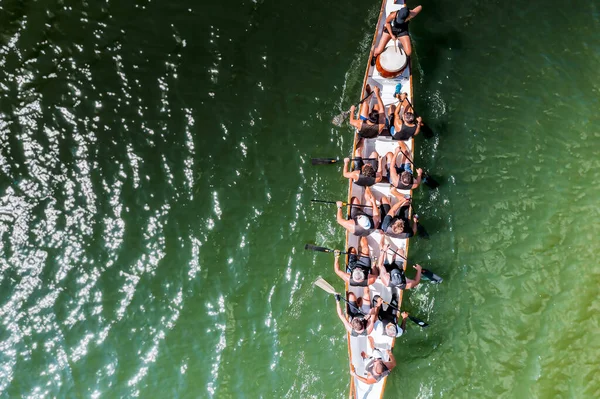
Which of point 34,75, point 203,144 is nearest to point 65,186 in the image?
point 34,75

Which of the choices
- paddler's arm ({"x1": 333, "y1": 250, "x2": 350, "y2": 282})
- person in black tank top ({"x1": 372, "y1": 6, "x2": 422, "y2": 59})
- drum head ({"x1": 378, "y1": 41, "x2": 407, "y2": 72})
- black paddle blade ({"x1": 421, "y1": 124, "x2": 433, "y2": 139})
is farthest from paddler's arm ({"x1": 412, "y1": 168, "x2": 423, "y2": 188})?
person in black tank top ({"x1": 372, "y1": 6, "x2": 422, "y2": 59})

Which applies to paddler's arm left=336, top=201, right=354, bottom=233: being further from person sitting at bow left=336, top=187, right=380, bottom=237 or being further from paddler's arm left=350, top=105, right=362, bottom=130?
paddler's arm left=350, top=105, right=362, bottom=130

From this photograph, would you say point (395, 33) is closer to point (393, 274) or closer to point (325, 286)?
point (393, 274)

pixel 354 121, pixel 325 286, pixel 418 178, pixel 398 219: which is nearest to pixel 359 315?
pixel 325 286

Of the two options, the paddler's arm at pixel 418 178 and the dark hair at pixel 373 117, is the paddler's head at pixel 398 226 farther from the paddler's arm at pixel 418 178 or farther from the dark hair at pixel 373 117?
the dark hair at pixel 373 117

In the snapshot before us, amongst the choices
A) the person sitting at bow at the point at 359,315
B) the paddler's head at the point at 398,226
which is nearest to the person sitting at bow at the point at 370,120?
the paddler's head at the point at 398,226
